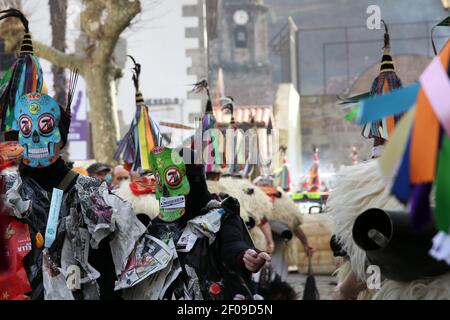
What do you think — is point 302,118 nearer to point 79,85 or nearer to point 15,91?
point 79,85

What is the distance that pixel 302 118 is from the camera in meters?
31.7

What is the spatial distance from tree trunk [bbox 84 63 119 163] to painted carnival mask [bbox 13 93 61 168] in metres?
7.28

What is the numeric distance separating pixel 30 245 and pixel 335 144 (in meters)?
29.6

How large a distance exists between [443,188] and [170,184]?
7.11 feet

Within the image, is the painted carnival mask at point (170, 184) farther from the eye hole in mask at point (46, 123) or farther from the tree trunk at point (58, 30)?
the tree trunk at point (58, 30)

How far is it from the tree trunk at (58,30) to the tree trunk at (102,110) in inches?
65.2

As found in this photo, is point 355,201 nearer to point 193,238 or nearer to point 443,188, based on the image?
point 193,238

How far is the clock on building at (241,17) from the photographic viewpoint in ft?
145

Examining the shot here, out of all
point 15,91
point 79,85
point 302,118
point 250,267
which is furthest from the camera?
point 302,118

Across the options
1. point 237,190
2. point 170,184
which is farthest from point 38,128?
point 237,190

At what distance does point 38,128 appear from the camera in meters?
3.21

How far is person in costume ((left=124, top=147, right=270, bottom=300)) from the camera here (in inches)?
137
